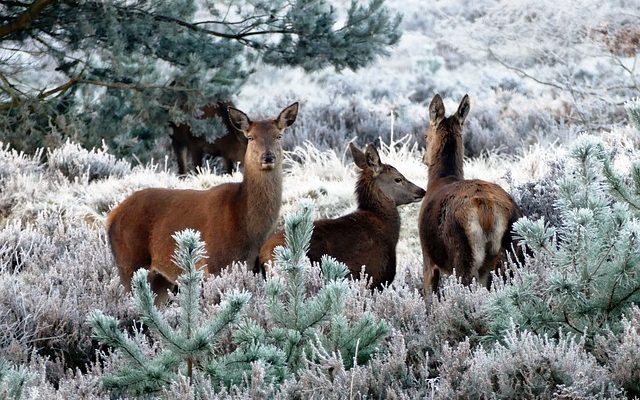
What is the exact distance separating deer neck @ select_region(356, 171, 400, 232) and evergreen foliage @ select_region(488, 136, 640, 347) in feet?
13.1

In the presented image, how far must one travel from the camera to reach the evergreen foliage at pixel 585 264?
158 inches

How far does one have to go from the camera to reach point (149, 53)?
11.3 meters

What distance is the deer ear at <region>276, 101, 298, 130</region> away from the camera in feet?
28.5

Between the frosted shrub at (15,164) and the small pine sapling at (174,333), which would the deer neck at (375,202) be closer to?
the small pine sapling at (174,333)

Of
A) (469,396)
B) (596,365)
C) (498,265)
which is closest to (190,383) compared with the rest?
(469,396)

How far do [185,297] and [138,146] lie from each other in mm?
10273

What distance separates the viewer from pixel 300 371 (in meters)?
4.05

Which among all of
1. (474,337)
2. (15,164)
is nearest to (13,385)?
(474,337)

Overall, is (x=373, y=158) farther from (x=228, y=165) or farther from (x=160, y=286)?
(x=228, y=165)

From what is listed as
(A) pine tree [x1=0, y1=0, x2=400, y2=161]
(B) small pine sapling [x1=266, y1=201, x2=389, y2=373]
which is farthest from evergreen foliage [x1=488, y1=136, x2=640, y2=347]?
(A) pine tree [x1=0, y1=0, x2=400, y2=161]

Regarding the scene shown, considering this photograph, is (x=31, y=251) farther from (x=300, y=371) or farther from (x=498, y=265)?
(x=300, y=371)

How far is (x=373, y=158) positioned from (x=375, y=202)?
42 centimetres

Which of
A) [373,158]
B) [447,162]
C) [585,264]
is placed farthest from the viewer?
[447,162]

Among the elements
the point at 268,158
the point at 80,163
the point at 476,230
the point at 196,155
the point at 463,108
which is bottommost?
the point at 476,230
